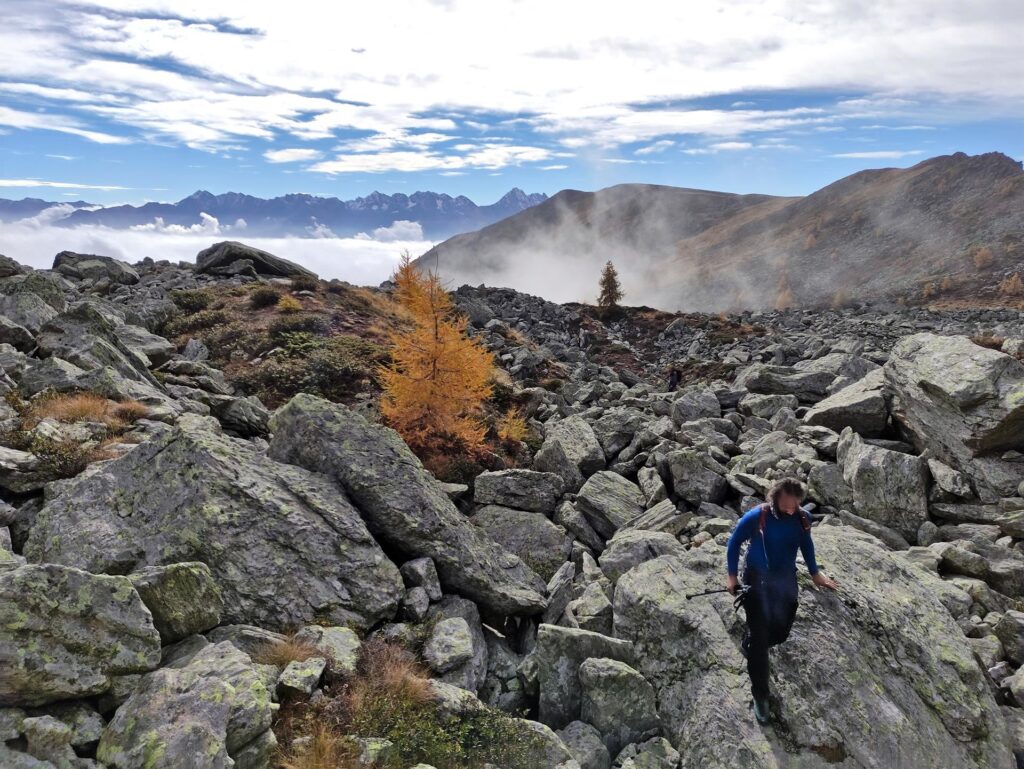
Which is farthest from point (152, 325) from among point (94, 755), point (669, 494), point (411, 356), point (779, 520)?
point (779, 520)

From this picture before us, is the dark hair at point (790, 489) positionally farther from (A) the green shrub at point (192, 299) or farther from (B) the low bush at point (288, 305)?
(A) the green shrub at point (192, 299)

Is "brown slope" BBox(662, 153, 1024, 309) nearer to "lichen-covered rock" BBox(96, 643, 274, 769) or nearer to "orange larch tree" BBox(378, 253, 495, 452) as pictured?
"orange larch tree" BBox(378, 253, 495, 452)

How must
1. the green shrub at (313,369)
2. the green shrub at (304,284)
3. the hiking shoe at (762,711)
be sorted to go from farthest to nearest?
1. the green shrub at (304,284)
2. the green shrub at (313,369)
3. the hiking shoe at (762,711)

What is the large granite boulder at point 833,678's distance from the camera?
7.00m

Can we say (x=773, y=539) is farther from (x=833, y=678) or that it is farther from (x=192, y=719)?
(x=192, y=719)

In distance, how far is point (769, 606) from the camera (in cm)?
749

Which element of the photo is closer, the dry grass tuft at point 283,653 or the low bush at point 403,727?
the low bush at point 403,727

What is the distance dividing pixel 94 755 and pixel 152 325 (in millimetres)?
35950

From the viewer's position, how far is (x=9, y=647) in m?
5.29

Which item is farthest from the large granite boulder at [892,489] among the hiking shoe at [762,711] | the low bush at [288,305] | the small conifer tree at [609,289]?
the small conifer tree at [609,289]

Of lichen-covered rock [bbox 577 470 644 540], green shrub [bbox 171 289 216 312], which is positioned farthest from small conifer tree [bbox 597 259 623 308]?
lichen-covered rock [bbox 577 470 644 540]

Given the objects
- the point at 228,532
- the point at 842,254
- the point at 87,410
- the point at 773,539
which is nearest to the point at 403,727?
the point at 228,532

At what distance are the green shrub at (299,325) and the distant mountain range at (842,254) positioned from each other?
3669cm

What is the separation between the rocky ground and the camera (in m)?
5.85
